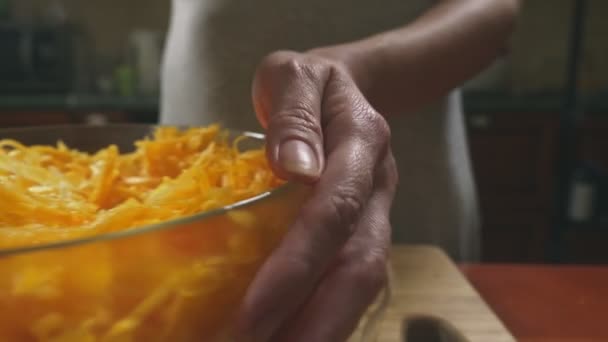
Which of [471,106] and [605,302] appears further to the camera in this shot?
[471,106]

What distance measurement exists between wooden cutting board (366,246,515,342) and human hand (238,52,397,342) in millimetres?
168

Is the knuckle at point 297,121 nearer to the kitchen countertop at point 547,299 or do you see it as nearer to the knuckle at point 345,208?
the knuckle at point 345,208

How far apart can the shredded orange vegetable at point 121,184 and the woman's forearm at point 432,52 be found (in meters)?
0.25

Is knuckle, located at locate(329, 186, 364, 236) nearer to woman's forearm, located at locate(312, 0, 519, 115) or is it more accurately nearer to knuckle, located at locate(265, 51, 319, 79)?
knuckle, located at locate(265, 51, 319, 79)

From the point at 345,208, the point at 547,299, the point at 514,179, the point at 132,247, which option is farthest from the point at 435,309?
the point at 514,179

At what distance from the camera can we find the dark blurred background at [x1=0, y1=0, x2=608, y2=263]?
6.55ft

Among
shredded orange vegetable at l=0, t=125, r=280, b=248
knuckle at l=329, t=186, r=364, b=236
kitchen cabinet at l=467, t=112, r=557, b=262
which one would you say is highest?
shredded orange vegetable at l=0, t=125, r=280, b=248

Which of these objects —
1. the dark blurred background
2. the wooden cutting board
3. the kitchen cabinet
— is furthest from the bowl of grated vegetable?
the kitchen cabinet

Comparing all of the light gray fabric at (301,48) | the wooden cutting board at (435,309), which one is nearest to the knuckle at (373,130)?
the wooden cutting board at (435,309)

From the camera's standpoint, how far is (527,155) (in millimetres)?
2125

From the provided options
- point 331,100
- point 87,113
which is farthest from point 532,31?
point 331,100

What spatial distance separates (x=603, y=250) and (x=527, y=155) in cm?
55

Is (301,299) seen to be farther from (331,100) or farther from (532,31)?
(532,31)

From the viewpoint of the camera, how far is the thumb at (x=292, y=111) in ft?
1.08
